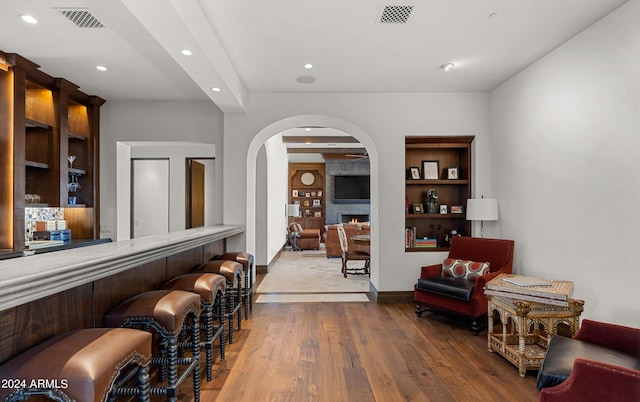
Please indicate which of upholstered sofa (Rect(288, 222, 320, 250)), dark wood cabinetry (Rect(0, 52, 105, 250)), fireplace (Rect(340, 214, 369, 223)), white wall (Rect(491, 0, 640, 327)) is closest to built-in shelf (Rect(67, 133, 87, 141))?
dark wood cabinetry (Rect(0, 52, 105, 250))

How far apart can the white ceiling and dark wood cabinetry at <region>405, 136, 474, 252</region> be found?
0.97 metres

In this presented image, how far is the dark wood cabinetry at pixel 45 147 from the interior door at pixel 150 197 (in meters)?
2.55

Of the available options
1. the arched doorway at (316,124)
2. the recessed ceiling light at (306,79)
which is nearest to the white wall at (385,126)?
the arched doorway at (316,124)

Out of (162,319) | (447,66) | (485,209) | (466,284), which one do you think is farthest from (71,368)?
(485,209)

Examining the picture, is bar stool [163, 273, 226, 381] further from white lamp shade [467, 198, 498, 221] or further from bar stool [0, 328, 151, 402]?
white lamp shade [467, 198, 498, 221]

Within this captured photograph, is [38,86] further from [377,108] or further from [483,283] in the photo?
[483,283]

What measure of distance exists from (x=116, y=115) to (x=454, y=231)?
5026 mm

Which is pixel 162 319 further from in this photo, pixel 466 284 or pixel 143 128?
pixel 143 128

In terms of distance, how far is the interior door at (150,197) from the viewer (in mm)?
7309

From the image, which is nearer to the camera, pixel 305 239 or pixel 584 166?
pixel 584 166

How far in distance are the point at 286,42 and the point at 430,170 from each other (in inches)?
110

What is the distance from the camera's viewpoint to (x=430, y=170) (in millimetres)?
4961

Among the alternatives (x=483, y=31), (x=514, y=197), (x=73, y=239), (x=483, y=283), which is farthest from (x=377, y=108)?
(x=73, y=239)

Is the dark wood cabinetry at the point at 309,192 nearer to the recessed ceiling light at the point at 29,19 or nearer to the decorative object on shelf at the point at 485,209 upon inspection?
the decorative object on shelf at the point at 485,209
